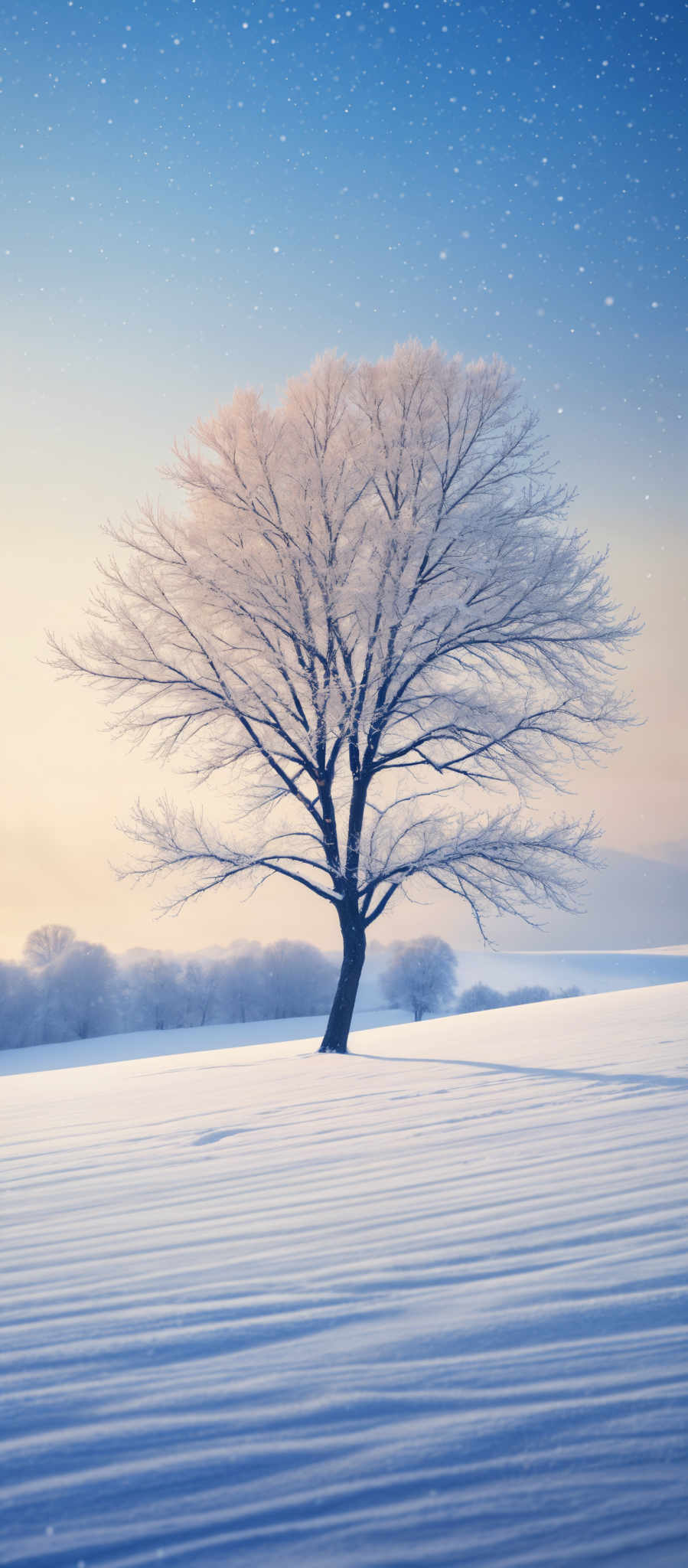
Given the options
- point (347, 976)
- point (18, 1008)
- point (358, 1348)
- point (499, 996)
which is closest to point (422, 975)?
point (499, 996)

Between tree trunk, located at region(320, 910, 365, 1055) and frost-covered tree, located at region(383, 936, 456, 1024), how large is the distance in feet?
75.6

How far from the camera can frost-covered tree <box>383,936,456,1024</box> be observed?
1237 inches

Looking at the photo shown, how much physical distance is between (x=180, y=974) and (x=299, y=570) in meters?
22.9

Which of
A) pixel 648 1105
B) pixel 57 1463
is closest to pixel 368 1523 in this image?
pixel 57 1463

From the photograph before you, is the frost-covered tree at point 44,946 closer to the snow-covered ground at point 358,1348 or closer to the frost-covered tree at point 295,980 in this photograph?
the frost-covered tree at point 295,980

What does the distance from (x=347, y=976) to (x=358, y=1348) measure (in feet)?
24.1

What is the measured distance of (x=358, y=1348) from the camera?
1.99 m

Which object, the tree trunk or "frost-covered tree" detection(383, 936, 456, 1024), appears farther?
"frost-covered tree" detection(383, 936, 456, 1024)

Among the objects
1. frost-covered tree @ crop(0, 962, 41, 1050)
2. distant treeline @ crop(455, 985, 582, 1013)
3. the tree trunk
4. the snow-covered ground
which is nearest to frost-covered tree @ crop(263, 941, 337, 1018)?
distant treeline @ crop(455, 985, 582, 1013)

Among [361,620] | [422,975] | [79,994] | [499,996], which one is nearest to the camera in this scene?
[361,620]

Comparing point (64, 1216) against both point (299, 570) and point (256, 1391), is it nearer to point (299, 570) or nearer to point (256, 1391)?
point (256, 1391)

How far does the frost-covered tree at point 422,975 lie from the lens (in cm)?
3142

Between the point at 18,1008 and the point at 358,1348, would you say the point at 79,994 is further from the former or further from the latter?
the point at 358,1348

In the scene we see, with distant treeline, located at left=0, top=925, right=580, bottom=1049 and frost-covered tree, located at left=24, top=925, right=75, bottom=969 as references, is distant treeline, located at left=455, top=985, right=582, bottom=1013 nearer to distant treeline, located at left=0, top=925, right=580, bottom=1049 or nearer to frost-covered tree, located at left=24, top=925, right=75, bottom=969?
distant treeline, located at left=0, top=925, right=580, bottom=1049
